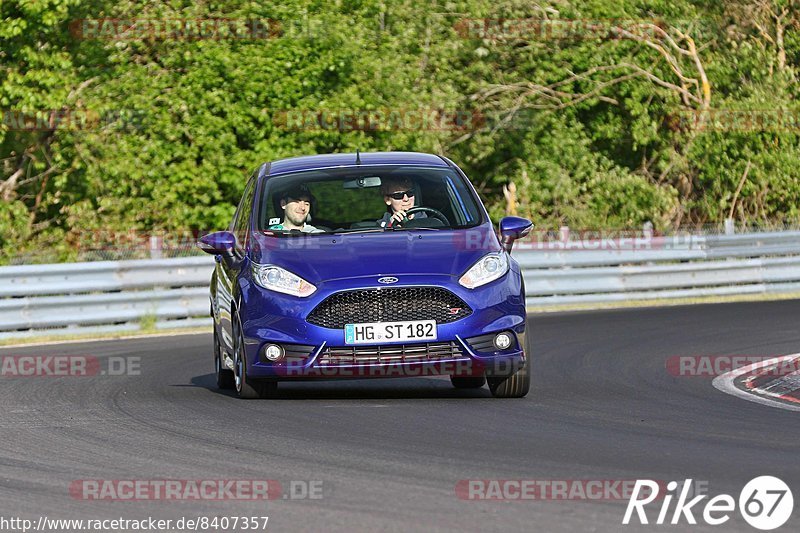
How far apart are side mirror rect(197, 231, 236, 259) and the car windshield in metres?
0.23

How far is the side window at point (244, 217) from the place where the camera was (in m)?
11.5

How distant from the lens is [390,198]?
11.4 metres

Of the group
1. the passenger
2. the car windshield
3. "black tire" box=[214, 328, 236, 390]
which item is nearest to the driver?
the car windshield

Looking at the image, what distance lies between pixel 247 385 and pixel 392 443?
260 centimetres

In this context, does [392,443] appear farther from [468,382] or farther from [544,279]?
[544,279]

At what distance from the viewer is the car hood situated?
33.4 ft

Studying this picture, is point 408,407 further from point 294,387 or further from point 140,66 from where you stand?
point 140,66

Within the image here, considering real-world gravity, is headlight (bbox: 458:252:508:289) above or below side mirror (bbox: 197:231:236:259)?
above

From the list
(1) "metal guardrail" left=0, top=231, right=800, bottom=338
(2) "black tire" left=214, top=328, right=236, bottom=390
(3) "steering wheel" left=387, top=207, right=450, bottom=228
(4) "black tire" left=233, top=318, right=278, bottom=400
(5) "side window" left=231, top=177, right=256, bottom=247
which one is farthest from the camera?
(1) "metal guardrail" left=0, top=231, right=800, bottom=338

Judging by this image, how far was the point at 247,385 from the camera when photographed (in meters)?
10.8

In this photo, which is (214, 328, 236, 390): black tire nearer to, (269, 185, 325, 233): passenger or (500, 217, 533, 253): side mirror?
(269, 185, 325, 233): passenger

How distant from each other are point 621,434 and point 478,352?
177 cm

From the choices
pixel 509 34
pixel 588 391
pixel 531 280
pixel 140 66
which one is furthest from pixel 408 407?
pixel 509 34

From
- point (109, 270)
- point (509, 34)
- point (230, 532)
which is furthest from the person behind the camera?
point (509, 34)
